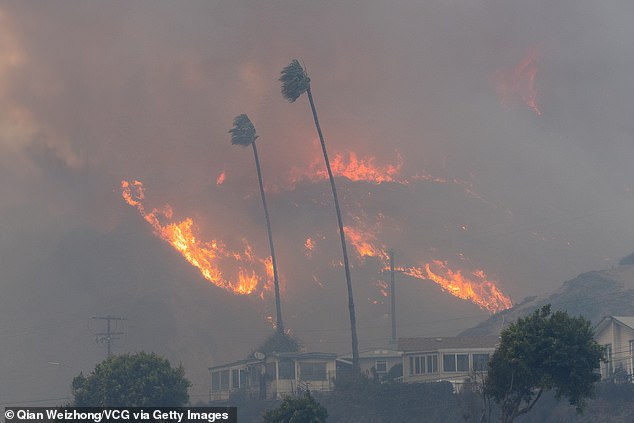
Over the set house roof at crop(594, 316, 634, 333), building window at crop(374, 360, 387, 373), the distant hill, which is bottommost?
building window at crop(374, 360, 387, 373)

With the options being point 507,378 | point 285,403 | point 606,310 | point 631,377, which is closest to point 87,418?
point 285,403

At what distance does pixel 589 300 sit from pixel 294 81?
249 feet

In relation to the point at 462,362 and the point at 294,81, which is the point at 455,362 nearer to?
the point at 462,362

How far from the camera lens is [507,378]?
197 ft

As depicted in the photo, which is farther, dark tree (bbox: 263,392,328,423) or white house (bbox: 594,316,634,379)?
white house (bbox: 594,316,634,379)

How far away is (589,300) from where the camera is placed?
529 feet

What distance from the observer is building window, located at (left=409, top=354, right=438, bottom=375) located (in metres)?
106

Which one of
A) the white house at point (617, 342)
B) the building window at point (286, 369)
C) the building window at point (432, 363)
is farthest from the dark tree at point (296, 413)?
the building window at point (286, 369)

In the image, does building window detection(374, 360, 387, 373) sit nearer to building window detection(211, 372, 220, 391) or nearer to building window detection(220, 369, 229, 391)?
building window detection(220, 369, 229, 391)

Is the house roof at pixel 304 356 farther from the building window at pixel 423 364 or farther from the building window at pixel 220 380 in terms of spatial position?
the building window at pixel 423 364

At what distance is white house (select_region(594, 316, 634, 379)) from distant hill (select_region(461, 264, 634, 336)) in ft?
188

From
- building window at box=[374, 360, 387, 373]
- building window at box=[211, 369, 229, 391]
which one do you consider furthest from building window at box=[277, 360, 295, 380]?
building window at box=[374, 360, 387, 373]

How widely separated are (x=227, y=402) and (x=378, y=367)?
69.6ft

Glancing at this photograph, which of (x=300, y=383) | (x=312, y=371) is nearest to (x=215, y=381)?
(x=300, y=383)
